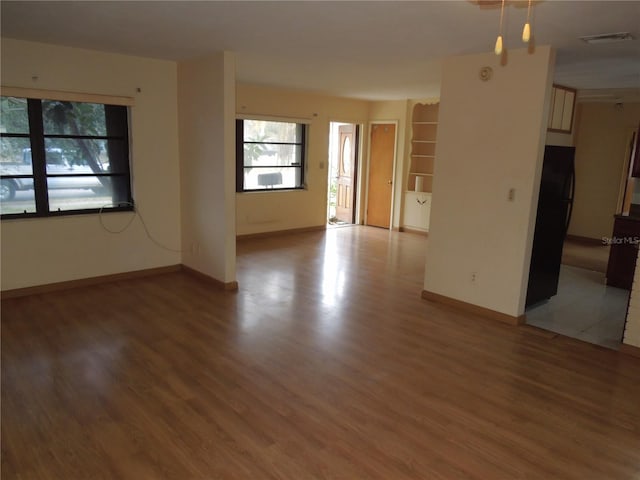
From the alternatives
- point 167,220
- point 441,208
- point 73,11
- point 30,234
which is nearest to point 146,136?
point 167,220

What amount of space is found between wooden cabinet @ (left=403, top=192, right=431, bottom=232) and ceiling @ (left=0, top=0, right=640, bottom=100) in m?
3.35

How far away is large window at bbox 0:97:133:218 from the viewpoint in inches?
174

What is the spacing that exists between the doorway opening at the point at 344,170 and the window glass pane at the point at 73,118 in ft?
15.9

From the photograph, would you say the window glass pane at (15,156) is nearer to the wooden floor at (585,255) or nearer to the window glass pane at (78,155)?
the window glass pane at (78,155)

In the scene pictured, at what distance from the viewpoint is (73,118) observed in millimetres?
4770

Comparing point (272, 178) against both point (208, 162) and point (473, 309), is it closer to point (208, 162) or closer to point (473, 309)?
point (208, 162)

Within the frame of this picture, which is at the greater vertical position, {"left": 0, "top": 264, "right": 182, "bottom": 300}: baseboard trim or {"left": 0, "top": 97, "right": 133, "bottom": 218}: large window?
{"left": 0, "top": 97, "right": 133, "bottom": 218}: large window

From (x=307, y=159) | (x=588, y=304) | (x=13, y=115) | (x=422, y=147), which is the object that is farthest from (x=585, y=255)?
(x=13, y=115)

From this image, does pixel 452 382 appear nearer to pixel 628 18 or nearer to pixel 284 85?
pixel 628 18

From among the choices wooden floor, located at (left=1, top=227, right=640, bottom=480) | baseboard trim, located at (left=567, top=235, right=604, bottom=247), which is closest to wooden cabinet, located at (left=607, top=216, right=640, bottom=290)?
wooden floor, located at (left=1, top=227, right=640, bottom=480)

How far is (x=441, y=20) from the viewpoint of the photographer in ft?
10.2

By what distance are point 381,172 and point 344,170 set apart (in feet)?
2.81

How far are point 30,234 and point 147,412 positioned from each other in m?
2.84

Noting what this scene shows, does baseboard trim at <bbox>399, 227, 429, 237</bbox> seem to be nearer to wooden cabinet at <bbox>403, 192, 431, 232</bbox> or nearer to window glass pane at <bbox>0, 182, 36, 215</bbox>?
wooden cabinet at <bbox>403, 192, 431, 232</bbox>
